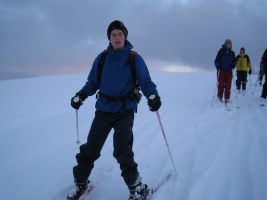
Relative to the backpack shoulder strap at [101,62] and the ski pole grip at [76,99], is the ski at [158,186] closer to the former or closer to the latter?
the ski pole grip at [76,99]

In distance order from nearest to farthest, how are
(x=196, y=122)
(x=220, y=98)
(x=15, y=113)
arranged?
(x=196, y=122)
(x=15, y=113)
(x=220, y=98)

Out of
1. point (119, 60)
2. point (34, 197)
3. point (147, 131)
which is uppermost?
point (119, 60)

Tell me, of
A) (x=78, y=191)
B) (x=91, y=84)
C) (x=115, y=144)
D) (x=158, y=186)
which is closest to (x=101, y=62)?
(x=91, y=84)

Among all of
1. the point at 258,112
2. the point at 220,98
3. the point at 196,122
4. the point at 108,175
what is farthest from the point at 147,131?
the point at 220,98

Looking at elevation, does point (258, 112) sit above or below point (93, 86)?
below

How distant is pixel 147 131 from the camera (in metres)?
7.33

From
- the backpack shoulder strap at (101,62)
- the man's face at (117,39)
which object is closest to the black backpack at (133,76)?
the backpack shoulder strap at (101,62)

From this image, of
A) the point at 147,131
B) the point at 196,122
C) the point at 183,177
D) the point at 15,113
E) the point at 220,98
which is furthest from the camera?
the point at 220,98

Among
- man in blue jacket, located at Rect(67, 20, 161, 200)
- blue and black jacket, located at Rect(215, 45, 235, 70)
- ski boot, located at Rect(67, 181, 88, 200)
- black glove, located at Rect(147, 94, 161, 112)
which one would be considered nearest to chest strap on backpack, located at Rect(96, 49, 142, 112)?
man in blue jacket, located at Rect(67, 20, 161, 200)

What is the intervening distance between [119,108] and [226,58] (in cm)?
795

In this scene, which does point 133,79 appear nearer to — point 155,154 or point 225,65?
point 155,154

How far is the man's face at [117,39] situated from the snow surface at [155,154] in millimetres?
2141

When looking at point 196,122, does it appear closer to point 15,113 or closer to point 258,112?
point 258,112

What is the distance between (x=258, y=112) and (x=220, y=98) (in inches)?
88.8
